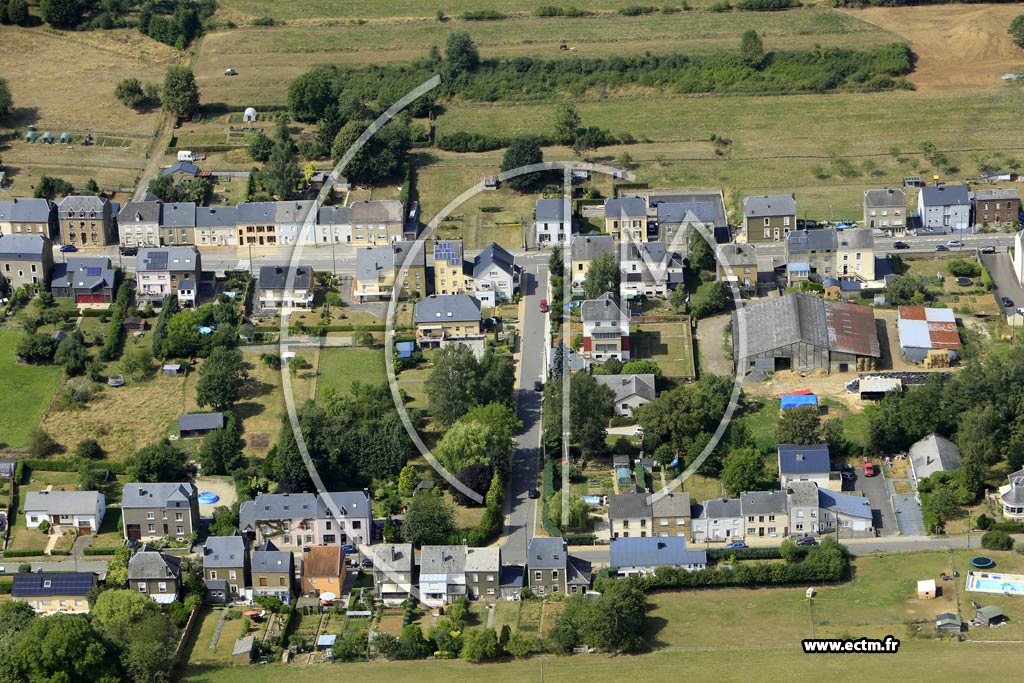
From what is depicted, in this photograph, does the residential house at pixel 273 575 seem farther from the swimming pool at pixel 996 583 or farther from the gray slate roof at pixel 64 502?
the swimming pool at pixel 996 583

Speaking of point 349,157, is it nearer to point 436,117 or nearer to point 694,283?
point 436,117

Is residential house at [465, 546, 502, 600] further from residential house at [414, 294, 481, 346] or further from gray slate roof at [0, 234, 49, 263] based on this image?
gray slate roof at [0, 234, 49, 263]

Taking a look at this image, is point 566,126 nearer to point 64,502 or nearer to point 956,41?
point 956,41

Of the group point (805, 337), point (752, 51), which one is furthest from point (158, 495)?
point (752, 51)

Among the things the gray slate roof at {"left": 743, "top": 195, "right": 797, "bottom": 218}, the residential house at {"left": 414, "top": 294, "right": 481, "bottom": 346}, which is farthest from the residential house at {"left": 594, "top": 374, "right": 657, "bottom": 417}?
the gray slate roof at {"left": 743, "top": 195, "right": 797, "bottom": 218}

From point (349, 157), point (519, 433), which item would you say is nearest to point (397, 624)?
point (519, 433)

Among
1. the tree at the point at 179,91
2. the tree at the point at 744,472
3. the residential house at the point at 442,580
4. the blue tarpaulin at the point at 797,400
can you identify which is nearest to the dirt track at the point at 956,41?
the blue tarpaulin at the point at 797,400
